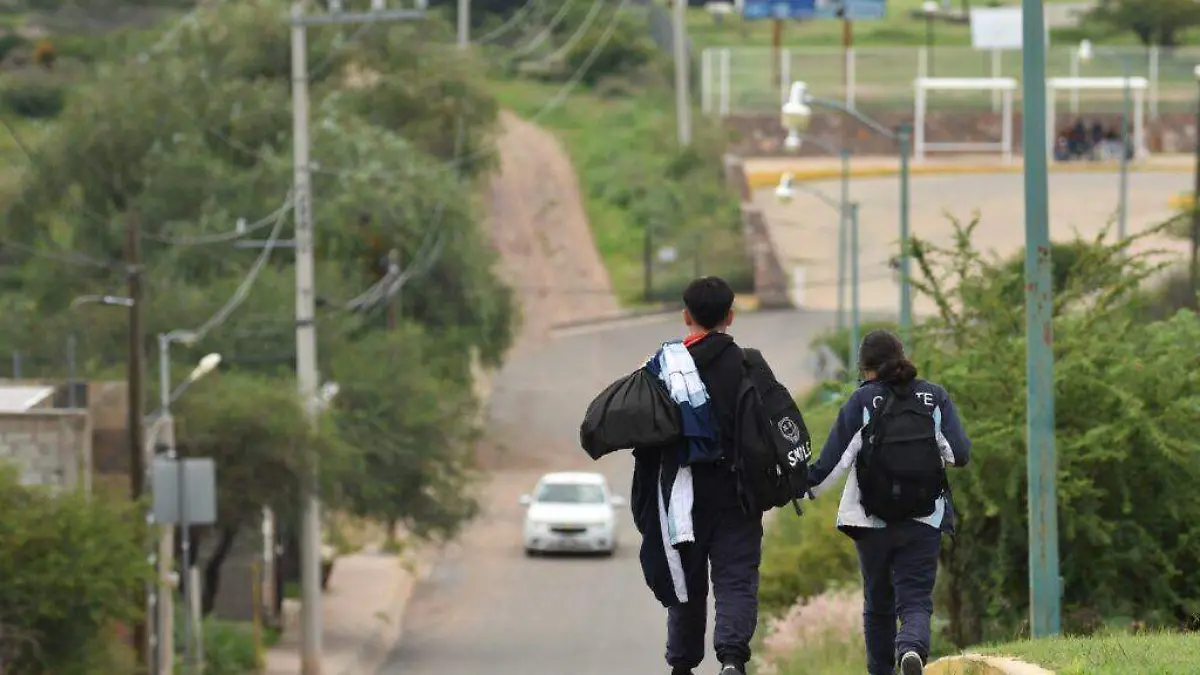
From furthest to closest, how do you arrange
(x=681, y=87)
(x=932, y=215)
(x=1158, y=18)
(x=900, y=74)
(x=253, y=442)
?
(x=1158, y=18), (x=900, y=74), (x=681, y=87), (x=932, y=215), (x=253, y=442)

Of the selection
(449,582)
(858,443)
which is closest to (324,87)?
(449,582)

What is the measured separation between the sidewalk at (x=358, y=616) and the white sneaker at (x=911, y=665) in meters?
28.5

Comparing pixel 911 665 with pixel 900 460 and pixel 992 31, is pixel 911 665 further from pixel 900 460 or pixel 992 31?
pixel 992 31

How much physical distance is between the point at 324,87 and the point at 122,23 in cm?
5689

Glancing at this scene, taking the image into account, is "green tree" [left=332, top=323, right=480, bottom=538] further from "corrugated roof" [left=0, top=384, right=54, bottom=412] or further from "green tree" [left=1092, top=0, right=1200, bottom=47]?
"green tree" [left=1092, top=0, right=1200, bottom=47]

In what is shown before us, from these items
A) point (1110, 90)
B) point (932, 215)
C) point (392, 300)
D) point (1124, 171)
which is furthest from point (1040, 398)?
point (1110, 90)

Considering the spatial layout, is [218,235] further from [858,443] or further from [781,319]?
[858,443]

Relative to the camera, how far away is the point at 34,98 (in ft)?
315

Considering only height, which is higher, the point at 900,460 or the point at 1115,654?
the point at 900,460

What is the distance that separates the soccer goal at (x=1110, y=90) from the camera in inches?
3132

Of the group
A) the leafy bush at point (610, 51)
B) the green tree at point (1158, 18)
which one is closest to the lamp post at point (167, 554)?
the leafy bush at point (610, 51)

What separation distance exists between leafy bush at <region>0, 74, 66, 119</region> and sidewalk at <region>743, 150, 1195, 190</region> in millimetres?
A: 29838

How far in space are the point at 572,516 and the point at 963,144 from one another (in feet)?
124

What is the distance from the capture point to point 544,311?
6906 cm
